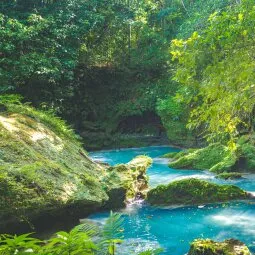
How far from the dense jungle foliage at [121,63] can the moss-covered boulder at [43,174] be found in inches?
106

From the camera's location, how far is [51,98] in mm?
17906

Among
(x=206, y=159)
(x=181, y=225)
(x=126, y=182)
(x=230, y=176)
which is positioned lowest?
(x=181, y=225)

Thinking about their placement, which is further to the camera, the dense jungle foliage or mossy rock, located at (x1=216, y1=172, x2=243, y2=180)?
mossy rock, located at (x1=216, y1=172, x2=243, y2=180)

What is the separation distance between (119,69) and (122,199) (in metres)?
19.2

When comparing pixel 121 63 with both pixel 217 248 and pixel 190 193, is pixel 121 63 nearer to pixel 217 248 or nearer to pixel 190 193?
pixel 190 193

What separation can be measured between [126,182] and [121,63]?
62.5 feet

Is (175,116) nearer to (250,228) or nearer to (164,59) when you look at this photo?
(164,59)

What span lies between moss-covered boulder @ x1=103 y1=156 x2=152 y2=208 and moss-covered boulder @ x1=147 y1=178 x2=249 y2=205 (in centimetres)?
58

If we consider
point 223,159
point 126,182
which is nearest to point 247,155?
point 223,159

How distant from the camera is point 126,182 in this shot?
9.97 m

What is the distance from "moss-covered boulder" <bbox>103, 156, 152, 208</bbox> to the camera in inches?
369

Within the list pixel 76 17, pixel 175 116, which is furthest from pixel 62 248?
pixel 175 116

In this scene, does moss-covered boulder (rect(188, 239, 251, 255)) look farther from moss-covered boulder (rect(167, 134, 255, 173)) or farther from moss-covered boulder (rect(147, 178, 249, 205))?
moss-covered boulder (rect(167, 134, 255, 173))

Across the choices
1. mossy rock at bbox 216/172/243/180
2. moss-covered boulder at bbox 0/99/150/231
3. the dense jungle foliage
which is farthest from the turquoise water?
mossy rock at bbox 216/172/243/180
